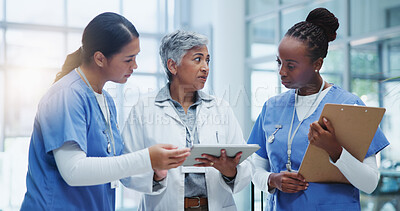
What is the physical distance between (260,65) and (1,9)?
388 centimetres

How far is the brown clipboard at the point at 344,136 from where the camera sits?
1.45m

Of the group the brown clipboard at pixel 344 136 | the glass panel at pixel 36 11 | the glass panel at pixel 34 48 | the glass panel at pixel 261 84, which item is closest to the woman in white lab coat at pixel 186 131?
the brown clipboard at pixel 344 136

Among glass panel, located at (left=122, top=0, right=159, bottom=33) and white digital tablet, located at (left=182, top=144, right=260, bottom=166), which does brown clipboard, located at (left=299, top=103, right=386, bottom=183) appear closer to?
white digital tablet, located at (left=182, top=144, right=260, bottom=166)

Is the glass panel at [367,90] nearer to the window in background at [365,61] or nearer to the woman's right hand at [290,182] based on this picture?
the window in background at [365,61]

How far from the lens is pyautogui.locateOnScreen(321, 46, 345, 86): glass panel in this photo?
14.3ft

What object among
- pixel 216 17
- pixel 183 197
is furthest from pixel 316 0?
pixel 183 197

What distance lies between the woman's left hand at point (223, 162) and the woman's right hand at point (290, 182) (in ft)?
0.61

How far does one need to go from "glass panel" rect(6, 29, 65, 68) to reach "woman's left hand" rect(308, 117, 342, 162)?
543cm

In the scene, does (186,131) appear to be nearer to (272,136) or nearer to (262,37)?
(272,136)

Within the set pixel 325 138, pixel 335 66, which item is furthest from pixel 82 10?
pixel 325 138

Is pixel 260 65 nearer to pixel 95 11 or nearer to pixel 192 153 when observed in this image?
pixel 95 11

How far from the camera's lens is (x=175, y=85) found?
1.93m

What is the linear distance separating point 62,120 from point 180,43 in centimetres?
69

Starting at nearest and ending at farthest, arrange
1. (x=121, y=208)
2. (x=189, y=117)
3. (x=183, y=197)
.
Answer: (x=183, y=197), (x=189, y=117), (x=121, y=208)
